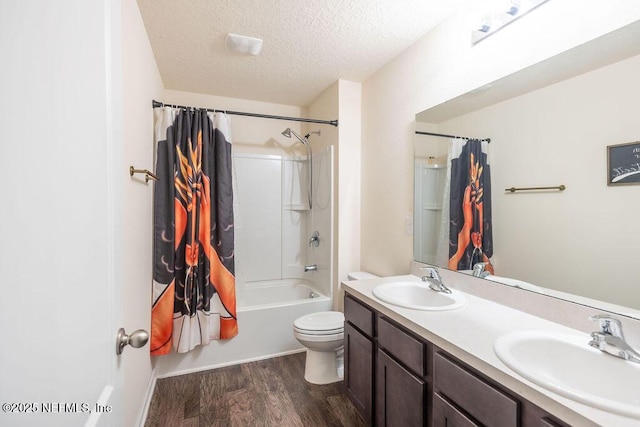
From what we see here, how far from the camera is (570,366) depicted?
3.24 feet

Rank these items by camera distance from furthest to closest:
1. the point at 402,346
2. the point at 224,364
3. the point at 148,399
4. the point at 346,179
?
the point at 346,179
the point at 224,364
the point at 148,399
the point at 402,346

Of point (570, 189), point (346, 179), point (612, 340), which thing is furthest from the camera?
point (346, 179)

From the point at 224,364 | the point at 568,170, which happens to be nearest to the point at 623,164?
the point at 568,170

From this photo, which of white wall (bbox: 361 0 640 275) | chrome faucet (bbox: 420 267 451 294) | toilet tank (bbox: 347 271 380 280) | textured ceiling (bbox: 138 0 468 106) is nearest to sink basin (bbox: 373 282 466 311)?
chrome faucet (bbox: 420 267 451 294)

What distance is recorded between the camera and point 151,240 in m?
2.15

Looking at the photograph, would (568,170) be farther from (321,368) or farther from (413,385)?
(321,368)

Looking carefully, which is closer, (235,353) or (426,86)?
(426,86)

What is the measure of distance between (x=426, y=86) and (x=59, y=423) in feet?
7.28

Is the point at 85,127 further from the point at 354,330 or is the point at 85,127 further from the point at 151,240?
the point at 151,240

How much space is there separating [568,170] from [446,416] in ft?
3.63

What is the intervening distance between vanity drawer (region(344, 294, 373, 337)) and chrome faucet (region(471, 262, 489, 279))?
2.02ft

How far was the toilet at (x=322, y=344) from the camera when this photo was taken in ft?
7.00

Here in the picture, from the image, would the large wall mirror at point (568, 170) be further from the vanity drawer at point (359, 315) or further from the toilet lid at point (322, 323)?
the toilet lid at point (322, 323)

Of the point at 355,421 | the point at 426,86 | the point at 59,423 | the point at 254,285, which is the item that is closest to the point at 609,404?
the point at 59,423
